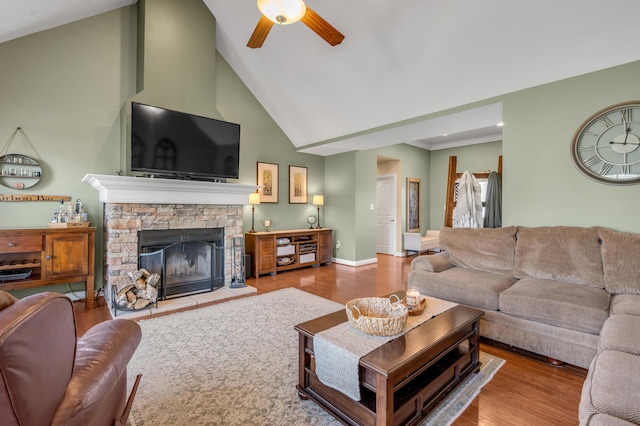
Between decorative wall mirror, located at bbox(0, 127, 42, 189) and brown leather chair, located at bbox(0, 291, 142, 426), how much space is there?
3.40m

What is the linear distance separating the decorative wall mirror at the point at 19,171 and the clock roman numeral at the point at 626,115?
20.2ft

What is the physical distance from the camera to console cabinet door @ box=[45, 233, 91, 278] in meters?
3.19

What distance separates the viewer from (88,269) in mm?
3422

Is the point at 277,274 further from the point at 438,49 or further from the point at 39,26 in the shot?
the point at 39,26

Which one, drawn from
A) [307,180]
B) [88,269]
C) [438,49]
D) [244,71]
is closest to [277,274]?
[307,180]

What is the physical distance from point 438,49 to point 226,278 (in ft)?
13.1

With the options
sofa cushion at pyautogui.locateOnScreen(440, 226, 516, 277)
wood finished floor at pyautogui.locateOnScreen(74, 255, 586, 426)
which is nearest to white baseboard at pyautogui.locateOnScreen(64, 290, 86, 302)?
wood finished floor at pyautogui.locateOnScreen(74, 255, 586, 426)

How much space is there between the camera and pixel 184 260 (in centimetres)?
419

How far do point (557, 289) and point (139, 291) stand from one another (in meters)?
4.24

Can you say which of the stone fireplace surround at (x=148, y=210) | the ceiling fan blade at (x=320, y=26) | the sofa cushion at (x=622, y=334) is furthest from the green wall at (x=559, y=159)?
the stone fireplace surround at (x=148, y=210)

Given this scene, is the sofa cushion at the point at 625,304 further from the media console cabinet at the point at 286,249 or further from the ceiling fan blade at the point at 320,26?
the media console cabinet at the point at 286,249

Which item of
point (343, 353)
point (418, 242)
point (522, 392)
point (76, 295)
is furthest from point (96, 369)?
point (418, 242)

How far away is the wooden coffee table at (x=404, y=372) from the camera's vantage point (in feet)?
4.69

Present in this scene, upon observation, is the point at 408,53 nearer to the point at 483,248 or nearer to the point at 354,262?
the point at 483,248
